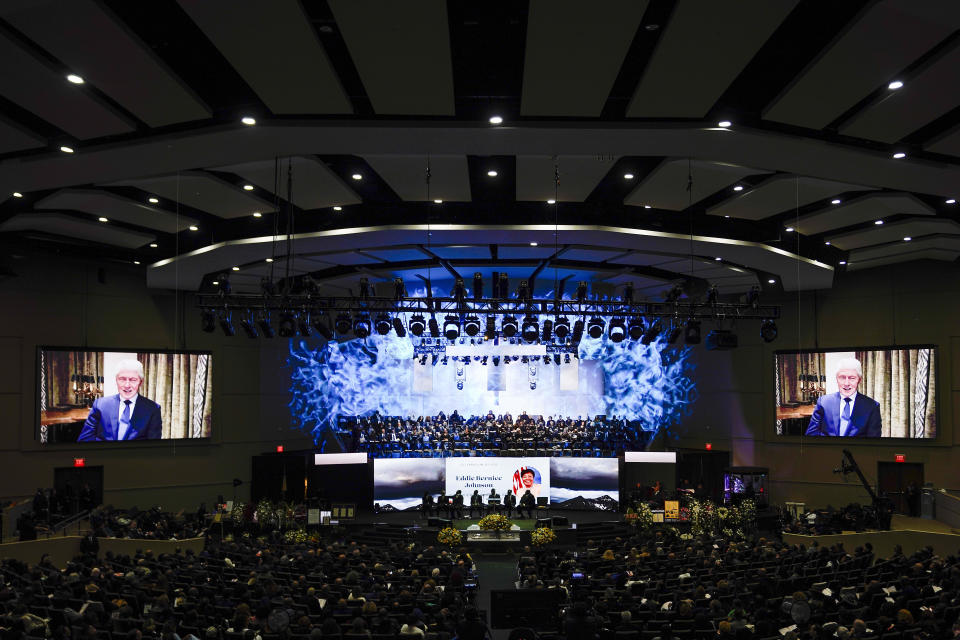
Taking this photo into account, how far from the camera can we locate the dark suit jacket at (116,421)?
2030 centimetres

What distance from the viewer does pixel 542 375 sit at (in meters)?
26.5

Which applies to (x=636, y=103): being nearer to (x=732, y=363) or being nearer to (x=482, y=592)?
(x=482, y=592)

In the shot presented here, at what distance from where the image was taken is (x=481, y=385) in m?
26.5

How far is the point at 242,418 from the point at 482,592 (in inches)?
467

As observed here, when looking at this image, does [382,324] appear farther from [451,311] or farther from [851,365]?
[851,365]

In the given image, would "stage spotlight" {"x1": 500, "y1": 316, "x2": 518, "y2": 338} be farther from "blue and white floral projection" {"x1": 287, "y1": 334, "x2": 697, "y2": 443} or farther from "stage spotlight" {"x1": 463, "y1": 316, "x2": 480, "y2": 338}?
"blue and white floral projection" {"x1": 287, "y1": 334, "x2": 697, "y2": 443}

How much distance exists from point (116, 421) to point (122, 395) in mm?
760

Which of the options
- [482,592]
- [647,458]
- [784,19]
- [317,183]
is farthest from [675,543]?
[784,19]

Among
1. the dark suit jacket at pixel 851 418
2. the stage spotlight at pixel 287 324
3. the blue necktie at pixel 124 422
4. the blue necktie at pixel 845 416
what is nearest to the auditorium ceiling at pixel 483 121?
the stage spotlight at pixel 287 324

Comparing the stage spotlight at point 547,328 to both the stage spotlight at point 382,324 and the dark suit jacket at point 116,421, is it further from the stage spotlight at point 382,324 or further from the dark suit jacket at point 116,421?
the dark suit jacket at point 116,421

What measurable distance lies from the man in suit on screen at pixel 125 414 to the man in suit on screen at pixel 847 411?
791 inches

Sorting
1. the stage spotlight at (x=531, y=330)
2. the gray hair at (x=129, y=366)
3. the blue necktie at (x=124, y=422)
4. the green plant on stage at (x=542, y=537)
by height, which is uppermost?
the stage spotlight at (x=531, y=330)

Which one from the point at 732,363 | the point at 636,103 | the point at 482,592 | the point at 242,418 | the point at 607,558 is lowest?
the point at 482,592

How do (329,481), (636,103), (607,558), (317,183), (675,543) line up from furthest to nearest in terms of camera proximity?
(329,481) < (675,543) < (607,558) < (317,183) < (636,103)
